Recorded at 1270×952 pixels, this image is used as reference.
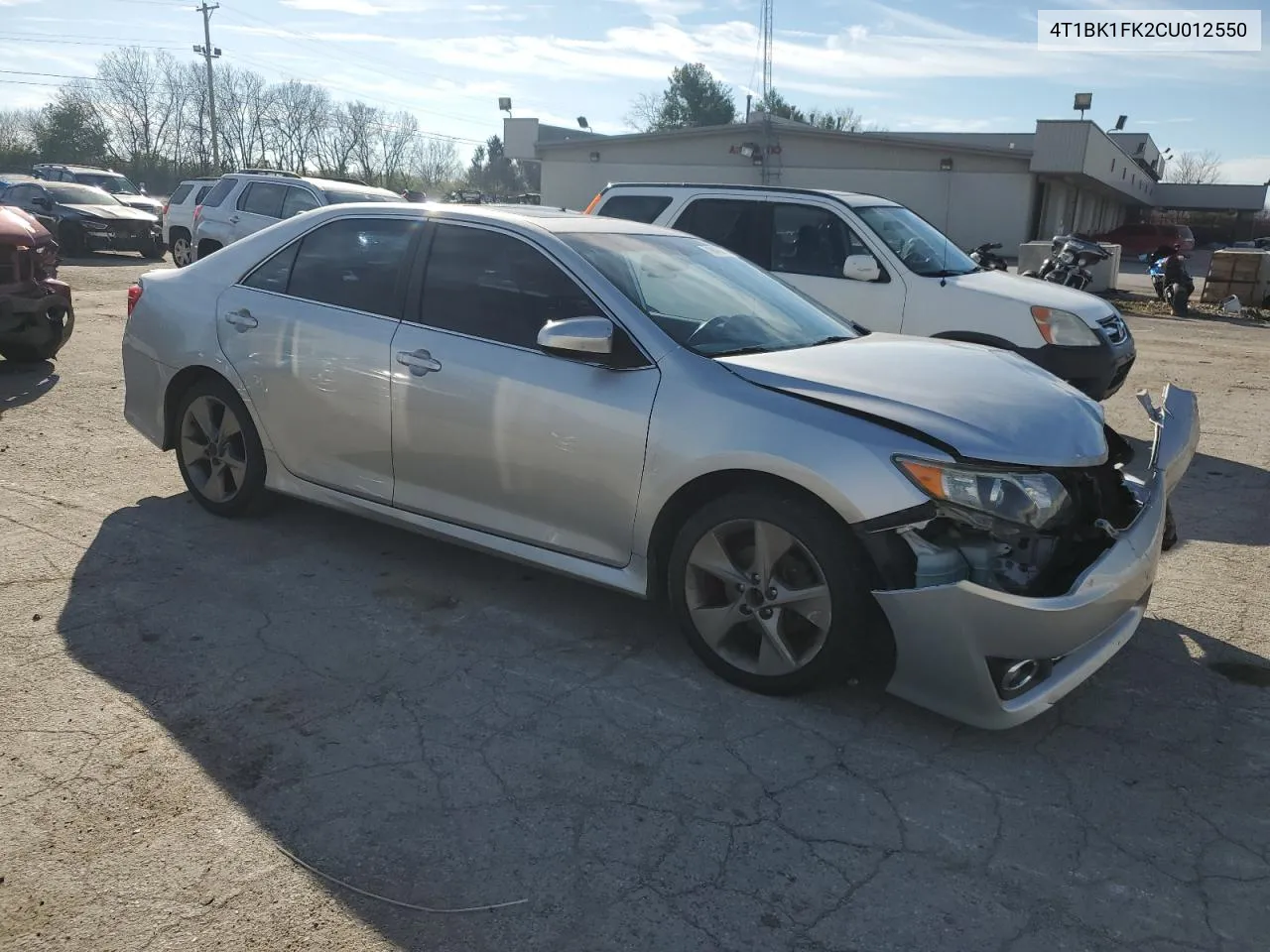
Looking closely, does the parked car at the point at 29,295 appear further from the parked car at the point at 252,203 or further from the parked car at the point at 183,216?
the parked car at the point at 183,216

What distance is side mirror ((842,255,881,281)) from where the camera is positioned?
7.91m

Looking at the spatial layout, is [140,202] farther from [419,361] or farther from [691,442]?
[691,442]

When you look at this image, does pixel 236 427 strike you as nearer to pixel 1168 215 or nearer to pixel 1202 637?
pixel 1202 637

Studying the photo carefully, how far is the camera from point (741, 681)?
371 cm

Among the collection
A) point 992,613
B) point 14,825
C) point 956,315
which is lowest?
point 14,825

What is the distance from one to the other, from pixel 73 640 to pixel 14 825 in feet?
4.01

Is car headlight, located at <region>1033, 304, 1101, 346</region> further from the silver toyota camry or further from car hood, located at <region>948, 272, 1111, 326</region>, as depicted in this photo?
the silver toyota camry

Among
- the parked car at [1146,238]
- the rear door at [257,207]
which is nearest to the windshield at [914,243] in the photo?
the rear door at [257,207]

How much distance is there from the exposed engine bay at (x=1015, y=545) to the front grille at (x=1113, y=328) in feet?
15.0

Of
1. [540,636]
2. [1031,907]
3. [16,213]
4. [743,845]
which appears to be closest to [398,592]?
[540,636]

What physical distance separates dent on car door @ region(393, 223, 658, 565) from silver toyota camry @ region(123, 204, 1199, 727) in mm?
10

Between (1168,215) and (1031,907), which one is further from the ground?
(1168,215)

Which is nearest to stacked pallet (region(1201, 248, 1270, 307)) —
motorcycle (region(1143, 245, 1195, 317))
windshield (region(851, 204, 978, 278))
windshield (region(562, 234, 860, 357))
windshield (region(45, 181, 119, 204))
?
motorcycle (region(1143, 245, 1195, 317))

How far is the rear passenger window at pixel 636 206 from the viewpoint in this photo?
8.74 metres
